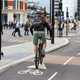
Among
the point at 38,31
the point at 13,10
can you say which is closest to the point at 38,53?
the point at 38,31

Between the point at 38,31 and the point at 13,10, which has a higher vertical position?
the point at 38,31

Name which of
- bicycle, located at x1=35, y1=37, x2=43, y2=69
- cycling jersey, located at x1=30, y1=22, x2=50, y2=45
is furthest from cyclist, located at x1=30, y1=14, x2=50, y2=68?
bicycle, located at x1=35, y1=37, x2=43, y2=69

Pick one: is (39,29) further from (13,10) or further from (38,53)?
(13,10)

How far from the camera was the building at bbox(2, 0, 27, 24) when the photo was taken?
12288 centimetres

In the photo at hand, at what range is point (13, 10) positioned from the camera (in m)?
129

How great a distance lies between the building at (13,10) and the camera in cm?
12288

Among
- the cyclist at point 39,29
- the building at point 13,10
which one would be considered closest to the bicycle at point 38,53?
the cyclist at point 39,29

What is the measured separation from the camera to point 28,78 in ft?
43.2

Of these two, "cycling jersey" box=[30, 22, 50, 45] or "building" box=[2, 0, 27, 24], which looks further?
"building" box=[2, 0, 27, 24]

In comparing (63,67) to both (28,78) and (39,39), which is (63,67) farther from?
(28,78)

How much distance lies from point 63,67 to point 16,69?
1.93 metres

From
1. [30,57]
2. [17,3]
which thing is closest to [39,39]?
[30,57]

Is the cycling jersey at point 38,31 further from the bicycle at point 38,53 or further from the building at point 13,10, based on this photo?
the building at point 13,10

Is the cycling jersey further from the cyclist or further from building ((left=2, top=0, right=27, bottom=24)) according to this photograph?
building ((left=2, top=0, right=27, bottom=24))
